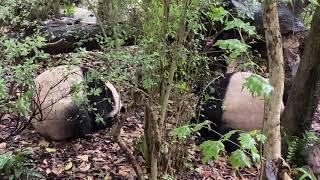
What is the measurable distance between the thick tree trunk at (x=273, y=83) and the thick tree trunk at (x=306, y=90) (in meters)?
1.07

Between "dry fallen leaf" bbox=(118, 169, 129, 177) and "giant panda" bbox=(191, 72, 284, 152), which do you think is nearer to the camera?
"dry fallen leaf" bbox=(118, 169, 129, 177)

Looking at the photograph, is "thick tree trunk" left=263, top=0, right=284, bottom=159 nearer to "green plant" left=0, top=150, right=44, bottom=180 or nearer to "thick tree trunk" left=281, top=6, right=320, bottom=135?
"thick tree trunk" left=281, top=6, right=320, bottom=135

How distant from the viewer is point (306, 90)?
3.84 metres

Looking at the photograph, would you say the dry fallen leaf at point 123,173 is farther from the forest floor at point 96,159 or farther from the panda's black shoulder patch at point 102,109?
the panda's black shoulder patch at point 102,109

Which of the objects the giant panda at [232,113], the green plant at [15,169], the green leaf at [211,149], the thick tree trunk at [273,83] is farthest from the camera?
the giant panda at [232,113]

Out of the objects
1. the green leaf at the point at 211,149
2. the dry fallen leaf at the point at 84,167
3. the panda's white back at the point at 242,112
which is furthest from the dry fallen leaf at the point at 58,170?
the green leaf at the point at 211,149

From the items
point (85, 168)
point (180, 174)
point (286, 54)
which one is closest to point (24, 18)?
point (85, 168)

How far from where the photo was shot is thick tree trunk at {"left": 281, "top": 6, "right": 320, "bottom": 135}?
12.1 feet

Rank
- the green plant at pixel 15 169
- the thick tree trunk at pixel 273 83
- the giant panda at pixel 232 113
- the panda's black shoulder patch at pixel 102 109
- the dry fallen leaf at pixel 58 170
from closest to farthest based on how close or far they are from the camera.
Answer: the thick tree trunk at pixel 273 83, the green plant at pixel 15 169, the dry fallen leaf at pixel 58 170, the panda's black shoulder patch at pixel 102 109, the giant panda at pixel 232 113

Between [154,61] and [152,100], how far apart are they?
247mm

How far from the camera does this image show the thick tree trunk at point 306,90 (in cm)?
367

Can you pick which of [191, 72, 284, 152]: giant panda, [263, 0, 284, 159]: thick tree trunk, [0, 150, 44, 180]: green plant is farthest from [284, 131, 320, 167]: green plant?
[0, 150, 44, 180]: green plant

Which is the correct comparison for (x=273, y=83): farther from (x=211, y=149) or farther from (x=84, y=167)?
(x=84, y=167)

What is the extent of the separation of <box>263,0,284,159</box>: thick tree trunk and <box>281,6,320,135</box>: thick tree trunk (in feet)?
3.50
